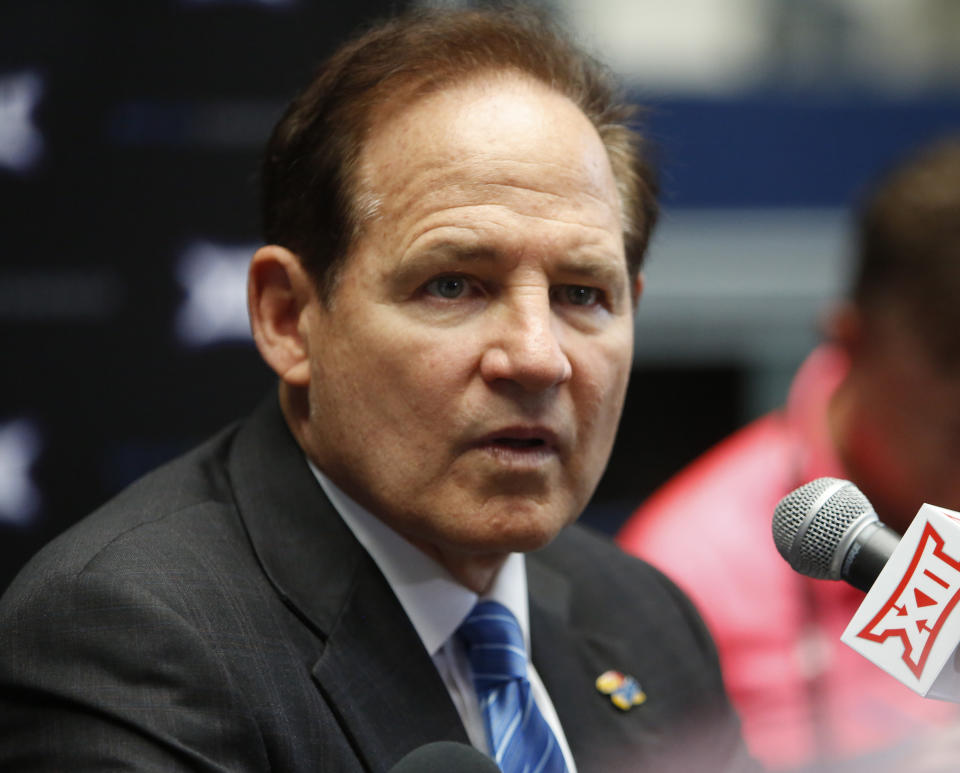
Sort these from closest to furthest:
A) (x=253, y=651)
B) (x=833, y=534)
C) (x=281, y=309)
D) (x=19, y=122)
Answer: (x=833, y=534) < (x=253, y=651) < (x=281, y=309) < (x=19, y=122)

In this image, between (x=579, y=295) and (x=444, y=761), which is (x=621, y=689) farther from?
(x=444, y=761)

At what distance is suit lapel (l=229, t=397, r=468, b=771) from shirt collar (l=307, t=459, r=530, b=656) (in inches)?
0.9

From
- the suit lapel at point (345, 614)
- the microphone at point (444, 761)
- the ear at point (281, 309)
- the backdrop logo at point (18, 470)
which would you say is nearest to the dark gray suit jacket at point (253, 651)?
the suit lapel at point (345, 614)

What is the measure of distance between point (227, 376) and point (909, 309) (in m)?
1.46

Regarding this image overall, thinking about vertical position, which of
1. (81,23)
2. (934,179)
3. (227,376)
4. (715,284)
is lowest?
(715,284)

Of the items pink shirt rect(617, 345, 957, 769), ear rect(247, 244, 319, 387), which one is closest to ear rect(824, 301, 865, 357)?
pink shirt rect(617, 345, 957, 769)

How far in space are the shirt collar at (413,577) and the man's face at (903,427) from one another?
3.94ft

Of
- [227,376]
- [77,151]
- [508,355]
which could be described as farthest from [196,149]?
[508,355]

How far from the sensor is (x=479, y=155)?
1684 mm

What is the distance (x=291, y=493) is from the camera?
1783mm

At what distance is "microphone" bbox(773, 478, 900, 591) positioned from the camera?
4.04 ft

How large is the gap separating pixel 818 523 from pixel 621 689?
0.81m

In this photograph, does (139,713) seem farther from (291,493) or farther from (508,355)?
(508,355)

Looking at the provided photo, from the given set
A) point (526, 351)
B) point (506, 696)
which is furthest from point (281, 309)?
point (506, 696)
